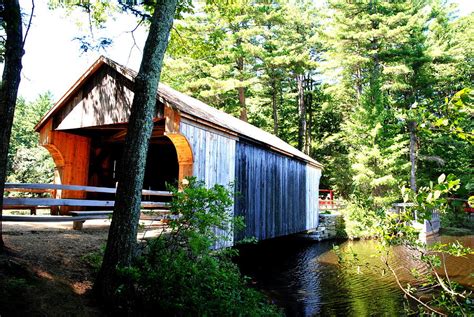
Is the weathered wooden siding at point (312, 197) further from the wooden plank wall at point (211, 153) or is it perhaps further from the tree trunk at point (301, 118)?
the tree trunk at point (301, 118)

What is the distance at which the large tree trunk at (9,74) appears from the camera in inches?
165

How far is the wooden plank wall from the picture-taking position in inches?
279

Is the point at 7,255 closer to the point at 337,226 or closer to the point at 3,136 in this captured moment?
the point at 3,136

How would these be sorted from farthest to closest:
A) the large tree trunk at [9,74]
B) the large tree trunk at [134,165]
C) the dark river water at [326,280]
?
the dark river water at [326,280] < the large tree trunk at [9,74] < the large tree trunk at [134,165]

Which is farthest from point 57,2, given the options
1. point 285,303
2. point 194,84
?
point 194,84

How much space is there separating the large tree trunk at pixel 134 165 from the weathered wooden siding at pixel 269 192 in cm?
350

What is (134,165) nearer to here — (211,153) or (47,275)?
(47,275)

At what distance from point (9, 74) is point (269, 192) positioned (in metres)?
7.75

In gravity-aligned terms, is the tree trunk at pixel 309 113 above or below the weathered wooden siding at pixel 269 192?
above

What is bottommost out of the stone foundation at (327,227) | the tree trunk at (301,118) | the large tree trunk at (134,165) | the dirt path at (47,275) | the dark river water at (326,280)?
the dark river water at (326,280)

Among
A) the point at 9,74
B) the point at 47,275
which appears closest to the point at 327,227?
the point at 47,275

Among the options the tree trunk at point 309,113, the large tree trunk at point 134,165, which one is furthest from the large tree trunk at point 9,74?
the tree trunk at point 309,113

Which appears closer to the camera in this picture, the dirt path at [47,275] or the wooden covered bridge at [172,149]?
the dirt path at [47,275]

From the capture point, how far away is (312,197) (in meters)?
15.2
